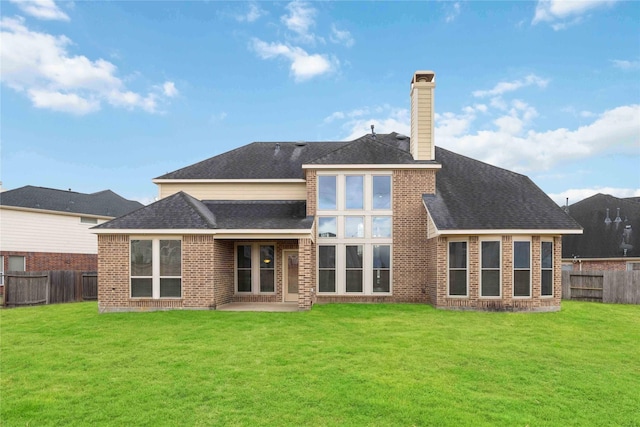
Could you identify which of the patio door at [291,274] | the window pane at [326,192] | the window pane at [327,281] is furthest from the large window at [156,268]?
the window pane at [326,192]

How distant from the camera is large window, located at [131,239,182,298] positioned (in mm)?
13047

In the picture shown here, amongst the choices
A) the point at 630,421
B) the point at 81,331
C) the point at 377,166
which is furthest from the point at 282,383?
the point at 377,166

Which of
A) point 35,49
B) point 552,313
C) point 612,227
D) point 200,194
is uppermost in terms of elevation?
point 35,49

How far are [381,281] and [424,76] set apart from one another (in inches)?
335

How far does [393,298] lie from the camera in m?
14.6

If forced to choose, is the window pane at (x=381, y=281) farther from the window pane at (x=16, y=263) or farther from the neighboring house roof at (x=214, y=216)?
the window pane at (x=16, y=263)

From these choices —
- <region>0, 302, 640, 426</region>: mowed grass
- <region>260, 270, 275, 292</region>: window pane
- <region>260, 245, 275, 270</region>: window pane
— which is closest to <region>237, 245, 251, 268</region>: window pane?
<region>260, 245, 275, 270</region>: window pane

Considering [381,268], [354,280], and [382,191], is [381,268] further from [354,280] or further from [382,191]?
[382,191]

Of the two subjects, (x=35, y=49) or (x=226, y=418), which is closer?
(x=226, y=418)

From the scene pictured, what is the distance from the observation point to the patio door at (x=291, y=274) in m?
15.4

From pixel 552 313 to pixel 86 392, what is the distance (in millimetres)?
13688

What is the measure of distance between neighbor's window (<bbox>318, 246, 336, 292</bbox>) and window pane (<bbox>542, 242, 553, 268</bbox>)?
7.50 metres

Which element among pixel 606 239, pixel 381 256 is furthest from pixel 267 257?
pixel 606 239

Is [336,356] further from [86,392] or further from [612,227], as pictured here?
[612,227]
